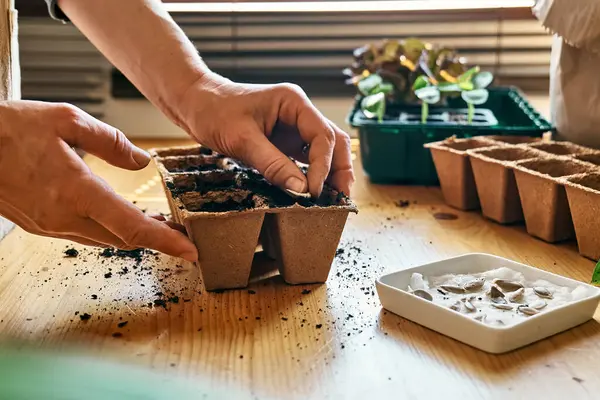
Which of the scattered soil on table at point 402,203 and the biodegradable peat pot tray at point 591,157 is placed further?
the scattered soil on table at point 402,203


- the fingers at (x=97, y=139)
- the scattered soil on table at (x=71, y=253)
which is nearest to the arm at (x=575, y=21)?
the fingers at (x=97, y=139)

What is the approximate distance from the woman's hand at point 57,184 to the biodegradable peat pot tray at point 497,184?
1.78ft

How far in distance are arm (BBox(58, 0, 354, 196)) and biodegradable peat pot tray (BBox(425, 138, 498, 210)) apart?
0.30m

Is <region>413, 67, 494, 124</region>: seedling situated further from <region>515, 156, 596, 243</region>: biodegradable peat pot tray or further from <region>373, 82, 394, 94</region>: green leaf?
<region>515, 156, 596, 243</region>: biodegradable peat pot tray

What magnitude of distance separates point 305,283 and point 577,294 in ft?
0.99

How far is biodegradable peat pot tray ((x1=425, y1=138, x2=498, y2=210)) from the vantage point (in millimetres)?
1221

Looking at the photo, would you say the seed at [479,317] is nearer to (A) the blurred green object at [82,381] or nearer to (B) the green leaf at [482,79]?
(A) the blurred green object at [82,381]

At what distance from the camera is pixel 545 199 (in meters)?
1.04

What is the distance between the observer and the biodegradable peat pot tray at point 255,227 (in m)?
0.85

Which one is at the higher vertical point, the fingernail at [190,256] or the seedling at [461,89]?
the seedling at [461,89]

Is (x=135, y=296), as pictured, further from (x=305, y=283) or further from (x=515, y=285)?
(x=515, y=285)

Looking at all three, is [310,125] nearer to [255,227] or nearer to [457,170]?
[255,227]

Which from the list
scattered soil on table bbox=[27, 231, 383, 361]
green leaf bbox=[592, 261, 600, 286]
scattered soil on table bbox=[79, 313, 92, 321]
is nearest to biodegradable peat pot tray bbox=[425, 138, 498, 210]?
scattered soil on table bbox=[27, 231, 383, 361]

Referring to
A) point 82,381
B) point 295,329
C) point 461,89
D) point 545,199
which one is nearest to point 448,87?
point 461,89
